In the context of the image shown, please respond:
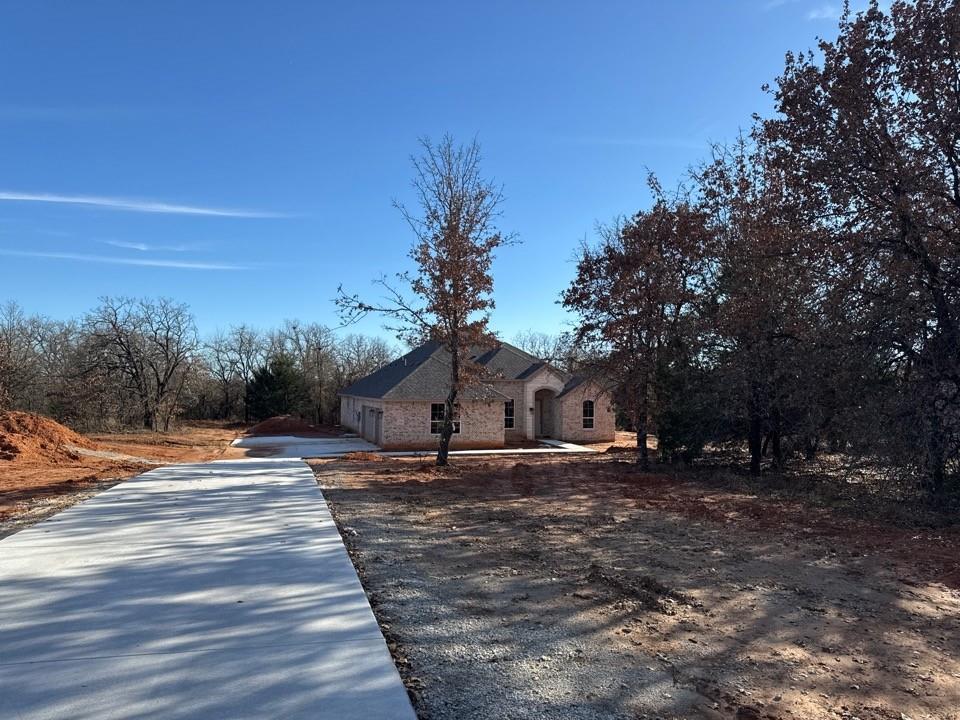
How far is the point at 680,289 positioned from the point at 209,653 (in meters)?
16.0

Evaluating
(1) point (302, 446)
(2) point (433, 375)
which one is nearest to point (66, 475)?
(1) point (302, 446)

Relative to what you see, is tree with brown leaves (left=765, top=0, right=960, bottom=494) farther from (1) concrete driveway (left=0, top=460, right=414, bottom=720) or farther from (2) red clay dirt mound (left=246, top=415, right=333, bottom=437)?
(2) red clay dirt mound (left=246, top=415, right=333, bottom=437)

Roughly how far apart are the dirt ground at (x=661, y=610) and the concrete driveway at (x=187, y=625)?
39 cm

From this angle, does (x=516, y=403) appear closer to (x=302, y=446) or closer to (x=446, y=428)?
(x=302, y=446)

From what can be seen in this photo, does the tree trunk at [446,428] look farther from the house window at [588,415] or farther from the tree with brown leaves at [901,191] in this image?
the house window at [588,415]

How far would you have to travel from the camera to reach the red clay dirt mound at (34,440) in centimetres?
1890

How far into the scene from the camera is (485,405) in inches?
1110

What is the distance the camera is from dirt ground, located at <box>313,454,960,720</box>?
3.91 m

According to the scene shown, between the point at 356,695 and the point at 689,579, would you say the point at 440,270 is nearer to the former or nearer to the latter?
the point at 689,579

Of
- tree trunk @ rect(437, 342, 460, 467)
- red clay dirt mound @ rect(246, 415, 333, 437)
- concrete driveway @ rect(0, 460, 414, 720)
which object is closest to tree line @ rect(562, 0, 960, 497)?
tree trunk @ rect(437, 342, 460, 467)

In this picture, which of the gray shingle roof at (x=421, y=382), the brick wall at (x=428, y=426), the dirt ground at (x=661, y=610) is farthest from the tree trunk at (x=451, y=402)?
the dirt ground at (x=661, y=610)

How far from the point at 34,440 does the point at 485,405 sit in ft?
53.6

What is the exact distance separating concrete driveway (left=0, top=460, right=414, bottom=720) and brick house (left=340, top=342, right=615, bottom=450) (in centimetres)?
1815

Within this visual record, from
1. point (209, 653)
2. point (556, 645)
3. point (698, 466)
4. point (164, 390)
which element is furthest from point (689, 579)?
point (164, 390)
